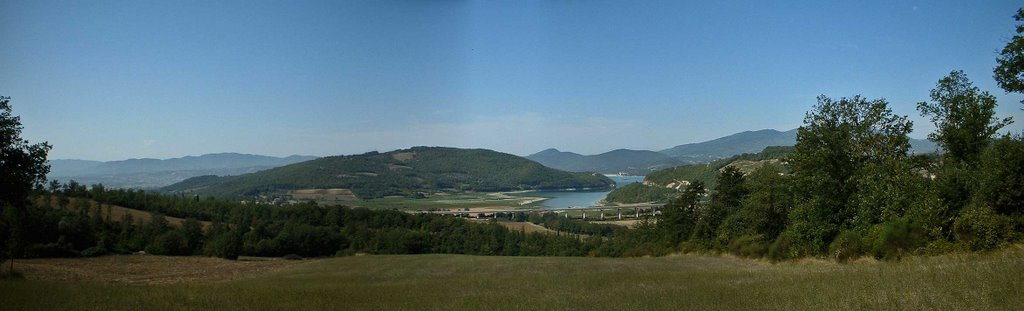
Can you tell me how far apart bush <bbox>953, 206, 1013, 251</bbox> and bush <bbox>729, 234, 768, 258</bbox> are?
52.7 feet

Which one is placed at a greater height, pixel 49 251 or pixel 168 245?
pixel 49 251

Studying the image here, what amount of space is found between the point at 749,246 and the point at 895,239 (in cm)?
1629

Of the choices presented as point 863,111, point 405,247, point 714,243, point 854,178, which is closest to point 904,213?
point 854,178

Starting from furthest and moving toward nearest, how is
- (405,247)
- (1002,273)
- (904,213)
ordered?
(405,247), (904,213), (1002,273)

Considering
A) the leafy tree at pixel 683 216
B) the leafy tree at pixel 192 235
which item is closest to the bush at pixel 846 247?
the leafy tree at pixel 683 216

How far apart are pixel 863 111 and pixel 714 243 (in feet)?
78.1

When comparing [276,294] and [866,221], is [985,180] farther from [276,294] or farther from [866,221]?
[276,294]

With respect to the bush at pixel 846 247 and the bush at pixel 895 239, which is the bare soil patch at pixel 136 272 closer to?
the bush at pixel 846 247

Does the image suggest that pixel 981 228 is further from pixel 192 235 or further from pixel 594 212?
pixel 594 212

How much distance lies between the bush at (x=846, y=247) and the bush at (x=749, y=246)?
9.70 meters

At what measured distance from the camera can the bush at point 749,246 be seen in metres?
40.5

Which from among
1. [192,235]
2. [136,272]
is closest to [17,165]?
[136,272]

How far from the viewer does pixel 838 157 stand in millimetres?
32875

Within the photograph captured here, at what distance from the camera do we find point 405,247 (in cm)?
8775
